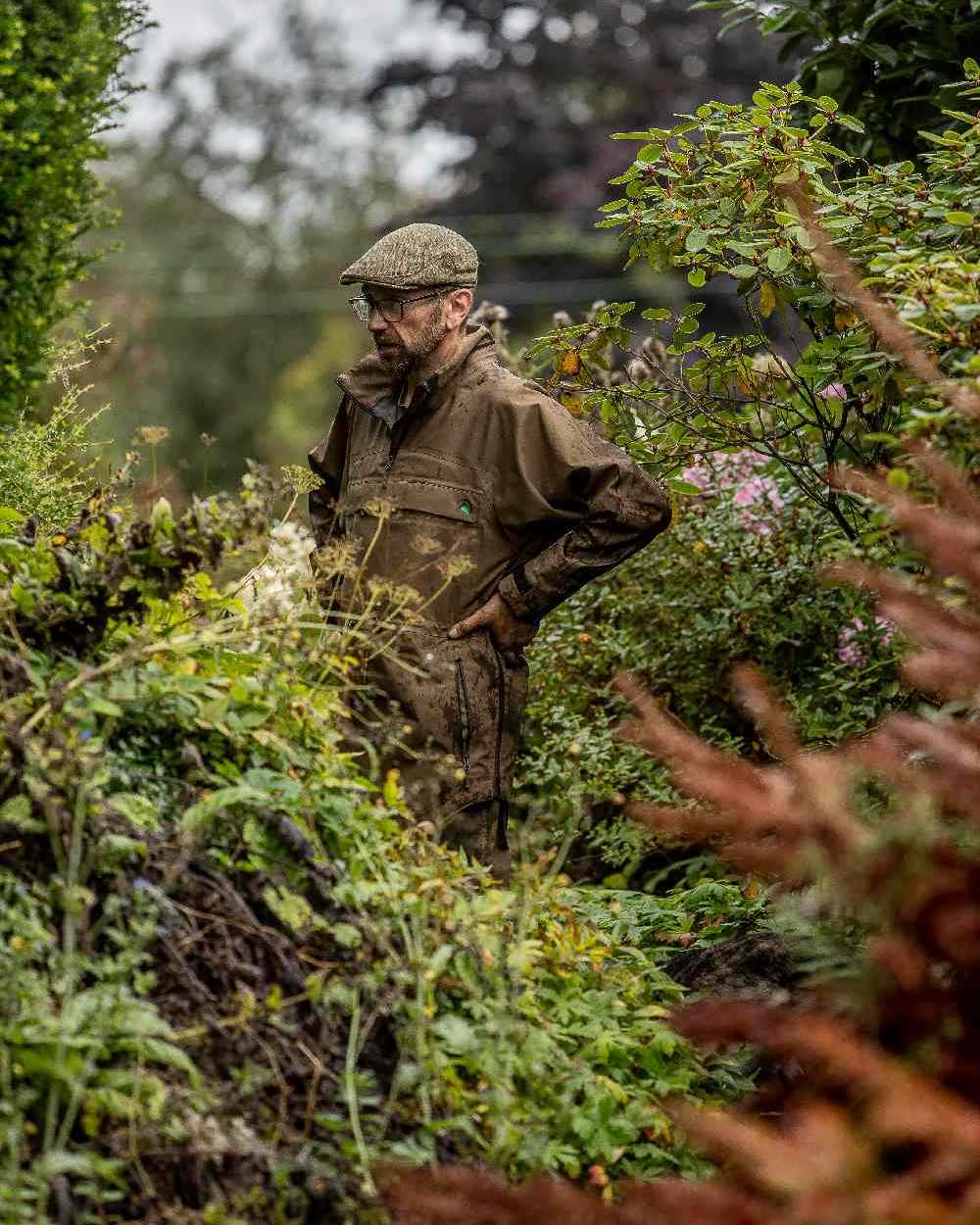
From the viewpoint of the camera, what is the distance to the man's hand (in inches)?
199

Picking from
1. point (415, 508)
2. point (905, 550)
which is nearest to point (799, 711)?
point (415, 508)

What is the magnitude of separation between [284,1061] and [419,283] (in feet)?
8.10

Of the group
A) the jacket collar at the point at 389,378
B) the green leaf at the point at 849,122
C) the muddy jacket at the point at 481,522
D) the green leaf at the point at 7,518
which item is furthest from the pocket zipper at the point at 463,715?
the green leaf at the point at 849,122

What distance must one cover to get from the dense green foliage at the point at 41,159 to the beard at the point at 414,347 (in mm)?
2327

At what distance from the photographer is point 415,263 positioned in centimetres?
507

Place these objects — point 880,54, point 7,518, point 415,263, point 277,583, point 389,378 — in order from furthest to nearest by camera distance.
→ point 880,54, point 389,378, point 415,263, point 277,583, point 7,518

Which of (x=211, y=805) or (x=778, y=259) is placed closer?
(x=211, y=805)

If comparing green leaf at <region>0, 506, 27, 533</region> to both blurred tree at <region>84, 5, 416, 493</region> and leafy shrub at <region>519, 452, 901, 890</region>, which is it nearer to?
leafy shrub at <region>519, 452, 901, 890</region>

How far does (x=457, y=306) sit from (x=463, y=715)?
121 cm

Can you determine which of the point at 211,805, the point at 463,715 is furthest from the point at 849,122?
the point at 211,805

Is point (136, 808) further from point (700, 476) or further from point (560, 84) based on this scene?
point (560, 84)

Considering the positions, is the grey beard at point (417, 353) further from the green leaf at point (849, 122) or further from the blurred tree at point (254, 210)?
the blurred tree at point (254, 210)

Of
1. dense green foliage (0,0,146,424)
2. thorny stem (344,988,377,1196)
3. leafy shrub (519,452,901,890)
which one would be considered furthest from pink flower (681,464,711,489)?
thorny stem (344,988,377,1196)

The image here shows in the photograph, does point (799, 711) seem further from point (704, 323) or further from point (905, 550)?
point (704, 323)
